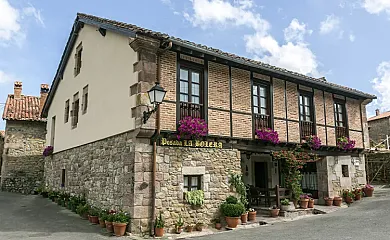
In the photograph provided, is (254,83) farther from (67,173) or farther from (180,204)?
(67,173)

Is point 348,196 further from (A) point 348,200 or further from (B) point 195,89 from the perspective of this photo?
(B) point 195,89

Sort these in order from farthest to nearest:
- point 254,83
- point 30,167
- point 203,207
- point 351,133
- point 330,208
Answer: point 30,167
point 351,133
point 330,208
point 254,83
point 203,207

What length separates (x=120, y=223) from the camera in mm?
7910

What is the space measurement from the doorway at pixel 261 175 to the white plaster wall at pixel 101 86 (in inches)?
282

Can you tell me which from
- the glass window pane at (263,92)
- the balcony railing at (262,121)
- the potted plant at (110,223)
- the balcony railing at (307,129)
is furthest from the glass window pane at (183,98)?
the balcony railing at (307,129)

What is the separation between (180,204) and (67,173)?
6889 millimetres

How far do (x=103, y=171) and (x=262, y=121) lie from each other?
543 centimetres

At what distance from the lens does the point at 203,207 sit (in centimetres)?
905

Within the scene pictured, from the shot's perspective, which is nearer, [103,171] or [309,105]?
[103,171]

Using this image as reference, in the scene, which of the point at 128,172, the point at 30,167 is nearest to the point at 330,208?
the point at 128,172

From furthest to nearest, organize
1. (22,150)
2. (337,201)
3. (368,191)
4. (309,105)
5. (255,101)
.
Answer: (22,150) → (368,191) → (309,105) → (337,201) → (255,101)

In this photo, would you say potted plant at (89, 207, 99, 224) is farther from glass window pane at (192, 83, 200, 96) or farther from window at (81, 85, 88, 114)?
glass window pane at (192, 83, 200, 96)

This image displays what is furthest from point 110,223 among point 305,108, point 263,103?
point 305,108

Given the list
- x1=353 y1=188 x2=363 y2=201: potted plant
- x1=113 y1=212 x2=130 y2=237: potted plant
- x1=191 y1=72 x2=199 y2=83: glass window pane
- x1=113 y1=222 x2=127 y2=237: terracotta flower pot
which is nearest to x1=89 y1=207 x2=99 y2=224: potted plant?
x1=113 y1=212 x2=130 y2=237: potted plant
